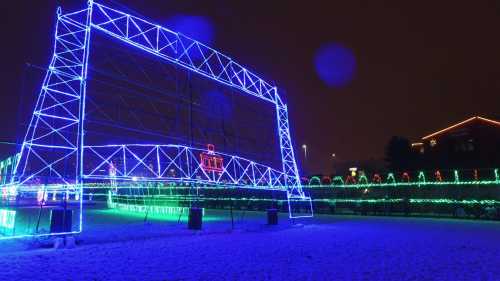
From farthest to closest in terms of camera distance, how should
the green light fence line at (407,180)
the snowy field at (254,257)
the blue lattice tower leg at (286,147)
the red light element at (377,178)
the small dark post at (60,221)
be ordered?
the red light element at (377,178) < the green light fence line at (407,180) < the blue lattice tower leg at (286,147) < the small dark post at (60,221) < the snowy field at (254,257)

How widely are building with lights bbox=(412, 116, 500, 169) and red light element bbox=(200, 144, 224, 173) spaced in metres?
21.9

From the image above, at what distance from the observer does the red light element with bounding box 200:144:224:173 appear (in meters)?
15.6

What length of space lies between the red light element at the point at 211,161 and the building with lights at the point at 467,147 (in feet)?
72.0

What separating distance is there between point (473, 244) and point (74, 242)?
10.4 m

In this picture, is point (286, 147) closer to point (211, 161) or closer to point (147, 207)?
point (211, 161)

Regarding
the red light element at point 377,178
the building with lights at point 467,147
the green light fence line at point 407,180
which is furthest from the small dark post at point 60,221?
the building with lights at point 467,147

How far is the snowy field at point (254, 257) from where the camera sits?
7.31 metres

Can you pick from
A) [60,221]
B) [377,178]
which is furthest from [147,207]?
[60,221]

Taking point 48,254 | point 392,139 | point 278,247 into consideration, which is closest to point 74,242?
point 48,254

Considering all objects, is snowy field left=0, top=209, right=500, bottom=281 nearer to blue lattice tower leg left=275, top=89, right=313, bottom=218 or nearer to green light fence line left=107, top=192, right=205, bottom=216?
blue lattice tower leg left=275, top=89, right=313, bottom=218

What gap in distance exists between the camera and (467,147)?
33.1 meters

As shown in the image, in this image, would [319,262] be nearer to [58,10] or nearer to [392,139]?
[58,10]

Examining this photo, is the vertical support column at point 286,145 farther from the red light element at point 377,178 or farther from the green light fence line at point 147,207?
the red light element at point 377,178

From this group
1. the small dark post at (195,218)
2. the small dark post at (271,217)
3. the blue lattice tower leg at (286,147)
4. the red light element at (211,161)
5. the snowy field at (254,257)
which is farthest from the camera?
the blue lattice tower leg at (286,147)
